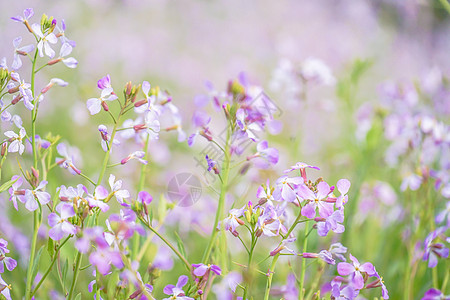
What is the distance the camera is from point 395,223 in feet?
5.54

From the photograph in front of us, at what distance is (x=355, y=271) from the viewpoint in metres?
0.85

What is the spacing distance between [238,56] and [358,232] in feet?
11.2

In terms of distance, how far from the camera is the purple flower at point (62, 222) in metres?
0.72

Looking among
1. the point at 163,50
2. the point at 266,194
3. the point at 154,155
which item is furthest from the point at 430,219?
the point at 163,50

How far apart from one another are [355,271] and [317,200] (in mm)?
168

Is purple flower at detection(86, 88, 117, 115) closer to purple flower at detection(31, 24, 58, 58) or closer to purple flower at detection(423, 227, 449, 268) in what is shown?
purple flower at detection(31, 24, 58, 58)

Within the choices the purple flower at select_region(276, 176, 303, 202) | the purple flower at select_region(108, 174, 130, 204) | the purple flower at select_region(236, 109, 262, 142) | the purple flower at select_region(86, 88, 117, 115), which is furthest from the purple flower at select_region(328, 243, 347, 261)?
the purple flower at select_region(86, 88, 117, 115)

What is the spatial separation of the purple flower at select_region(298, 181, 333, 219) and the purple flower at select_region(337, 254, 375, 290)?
112mm

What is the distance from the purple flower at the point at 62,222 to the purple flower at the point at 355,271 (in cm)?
47

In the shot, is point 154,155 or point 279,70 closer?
point 279,70

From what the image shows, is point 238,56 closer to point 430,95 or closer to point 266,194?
point 430,95

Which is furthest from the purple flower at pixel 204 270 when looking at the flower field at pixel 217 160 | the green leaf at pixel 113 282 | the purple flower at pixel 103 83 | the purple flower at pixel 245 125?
the purple flower at pixel 103 83

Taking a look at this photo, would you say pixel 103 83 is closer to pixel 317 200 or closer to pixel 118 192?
pixel 118 192

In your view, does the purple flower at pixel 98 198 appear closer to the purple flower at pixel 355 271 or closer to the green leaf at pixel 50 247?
the green leaf at pixel 50 247
